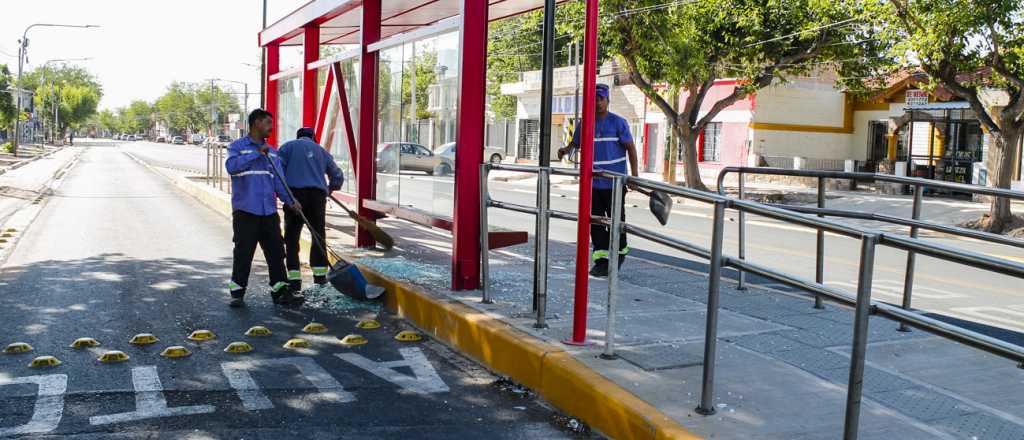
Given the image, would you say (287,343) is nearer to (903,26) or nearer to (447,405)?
(447,405)

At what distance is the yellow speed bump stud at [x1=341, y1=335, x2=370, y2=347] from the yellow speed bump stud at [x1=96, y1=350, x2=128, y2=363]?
1442 millimetres

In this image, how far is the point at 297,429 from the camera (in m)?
4.66

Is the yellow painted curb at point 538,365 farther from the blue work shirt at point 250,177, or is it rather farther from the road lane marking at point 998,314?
the road lane marking at point 998,314

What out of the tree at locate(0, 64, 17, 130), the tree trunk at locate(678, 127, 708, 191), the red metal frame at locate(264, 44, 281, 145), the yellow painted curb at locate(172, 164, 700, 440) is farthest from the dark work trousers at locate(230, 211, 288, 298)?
the tree at locate(0, 64, 17, 130)

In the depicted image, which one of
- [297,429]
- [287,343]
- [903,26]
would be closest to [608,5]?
[903,26]

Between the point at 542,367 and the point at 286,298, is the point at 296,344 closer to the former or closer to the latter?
the point at 286,298

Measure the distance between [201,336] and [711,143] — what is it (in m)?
31.8

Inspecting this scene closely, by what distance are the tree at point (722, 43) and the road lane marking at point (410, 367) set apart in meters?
18.5

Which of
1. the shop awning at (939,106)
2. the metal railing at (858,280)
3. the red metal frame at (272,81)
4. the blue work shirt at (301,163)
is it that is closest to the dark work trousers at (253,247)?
the blue work shirt at (301,163)

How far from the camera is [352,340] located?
6672 millimetres

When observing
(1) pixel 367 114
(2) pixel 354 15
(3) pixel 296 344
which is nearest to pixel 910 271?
(3) pixel 296 344

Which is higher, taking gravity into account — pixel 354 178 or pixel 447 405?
pixel 354 178

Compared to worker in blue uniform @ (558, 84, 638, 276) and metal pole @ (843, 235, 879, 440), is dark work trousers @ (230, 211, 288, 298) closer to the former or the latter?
worker in blue uniform @ (558, 84, 638, 276)

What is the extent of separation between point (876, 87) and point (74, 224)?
2393 centimetres
